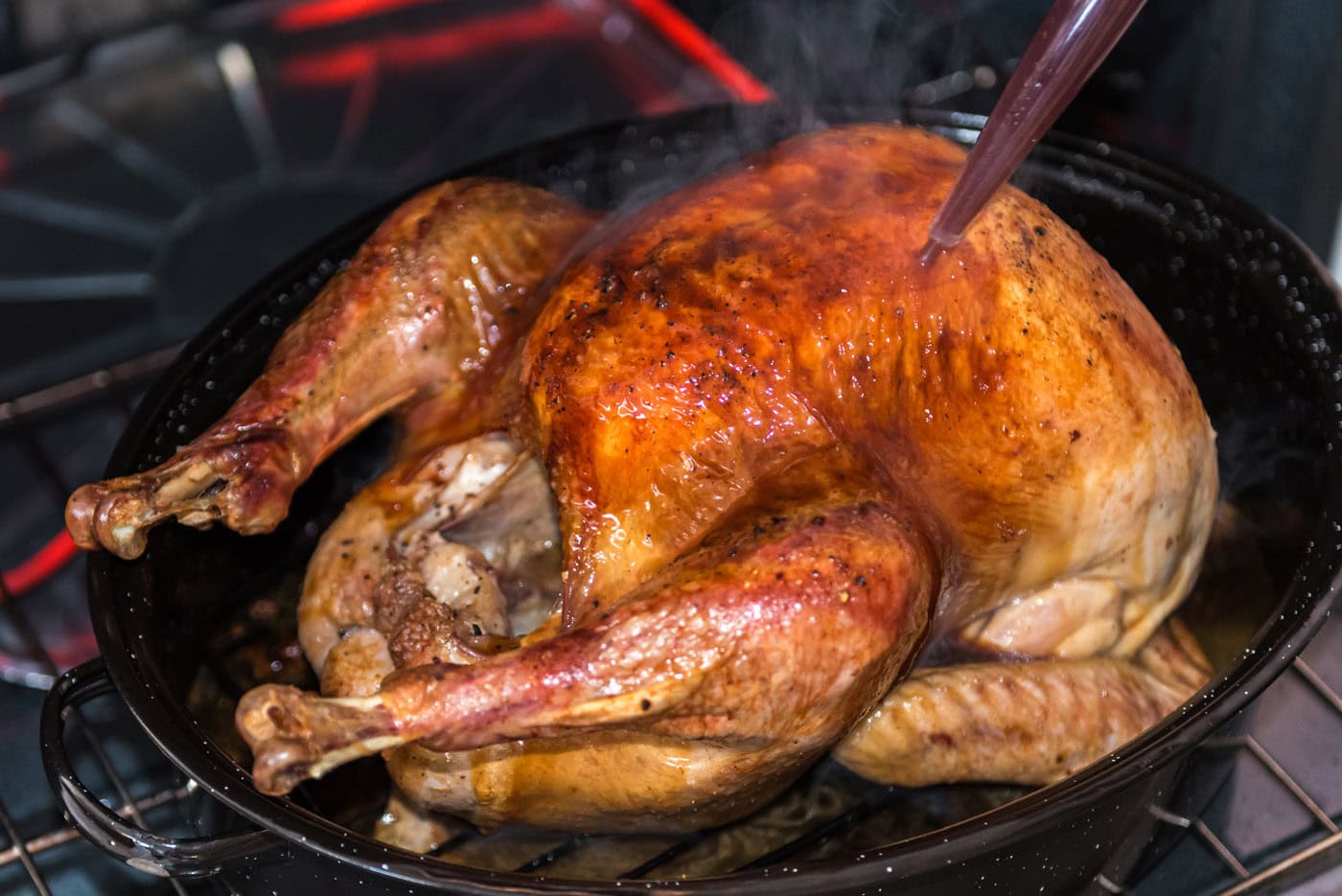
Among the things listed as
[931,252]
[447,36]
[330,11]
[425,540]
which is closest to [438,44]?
[447,36]

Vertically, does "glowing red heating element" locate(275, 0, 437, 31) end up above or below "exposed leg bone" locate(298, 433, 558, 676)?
above

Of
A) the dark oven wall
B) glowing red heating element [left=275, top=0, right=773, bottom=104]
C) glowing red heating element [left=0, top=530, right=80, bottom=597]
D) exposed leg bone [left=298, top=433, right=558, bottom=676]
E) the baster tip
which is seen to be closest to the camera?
the baster tip

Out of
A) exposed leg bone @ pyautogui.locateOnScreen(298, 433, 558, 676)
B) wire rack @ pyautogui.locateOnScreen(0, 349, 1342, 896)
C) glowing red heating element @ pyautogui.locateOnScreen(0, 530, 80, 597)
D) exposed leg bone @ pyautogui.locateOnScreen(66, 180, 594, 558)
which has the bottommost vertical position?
wire rack @ pyautogui.locateOnScreen(0, 349, 1342, 896)

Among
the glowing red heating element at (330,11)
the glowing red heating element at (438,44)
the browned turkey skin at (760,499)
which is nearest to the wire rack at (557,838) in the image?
the browned turkey skin at (760,499)

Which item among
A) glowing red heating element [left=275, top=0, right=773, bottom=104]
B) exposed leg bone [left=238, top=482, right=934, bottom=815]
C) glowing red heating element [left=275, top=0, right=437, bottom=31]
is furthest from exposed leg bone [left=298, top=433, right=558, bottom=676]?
glowing red heating element [left=275, top=0, right=437, bottom=31]

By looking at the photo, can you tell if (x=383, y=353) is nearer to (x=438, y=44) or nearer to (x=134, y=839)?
(x=134, y=839)

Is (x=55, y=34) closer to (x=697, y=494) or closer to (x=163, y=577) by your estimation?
(x=163, y=577)

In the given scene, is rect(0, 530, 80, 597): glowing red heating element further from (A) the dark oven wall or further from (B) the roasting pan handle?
(A) the dark oven wall
